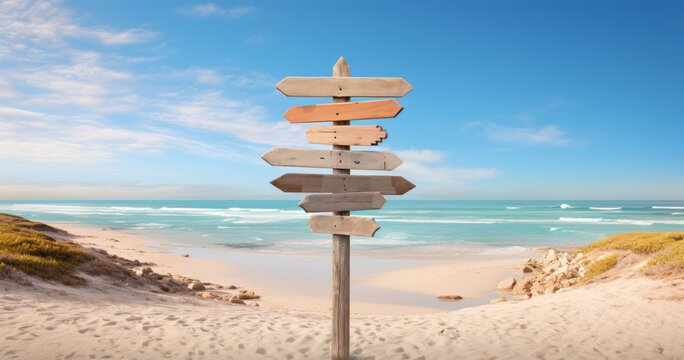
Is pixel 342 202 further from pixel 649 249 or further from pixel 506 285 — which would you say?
pixel 649 249

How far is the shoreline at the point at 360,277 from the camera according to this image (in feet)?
39.0

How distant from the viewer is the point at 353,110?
5074mm

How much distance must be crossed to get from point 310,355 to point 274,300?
651 centimetres

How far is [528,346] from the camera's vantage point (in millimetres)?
6285

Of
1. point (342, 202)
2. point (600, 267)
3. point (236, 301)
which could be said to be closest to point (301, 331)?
point (342, 202)

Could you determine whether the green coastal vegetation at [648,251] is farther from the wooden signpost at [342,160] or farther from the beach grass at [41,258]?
the beach grass at [41,258]

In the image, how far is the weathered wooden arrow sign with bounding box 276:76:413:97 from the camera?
5.04m

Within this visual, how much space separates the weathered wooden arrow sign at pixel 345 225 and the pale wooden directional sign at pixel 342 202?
0.13 m

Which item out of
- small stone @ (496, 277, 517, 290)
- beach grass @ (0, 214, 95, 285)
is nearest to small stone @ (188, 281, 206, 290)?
beach grass @ (0, 214, 95, 285)

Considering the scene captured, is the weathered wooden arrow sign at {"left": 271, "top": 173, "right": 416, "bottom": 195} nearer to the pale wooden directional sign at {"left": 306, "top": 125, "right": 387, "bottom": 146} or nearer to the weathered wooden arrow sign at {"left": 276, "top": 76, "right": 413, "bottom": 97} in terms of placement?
Result: the pale wooden directional sign at {"left": 306, "top": 125, "right": 387, "bottom": 146}

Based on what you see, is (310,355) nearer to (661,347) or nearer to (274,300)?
(661,347)

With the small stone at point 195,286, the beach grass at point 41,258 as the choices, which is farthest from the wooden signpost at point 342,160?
the small stone at point 195,286

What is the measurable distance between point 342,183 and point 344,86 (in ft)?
4.12

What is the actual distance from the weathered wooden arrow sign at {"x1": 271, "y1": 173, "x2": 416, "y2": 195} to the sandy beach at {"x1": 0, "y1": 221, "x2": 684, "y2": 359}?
8.18 feet
